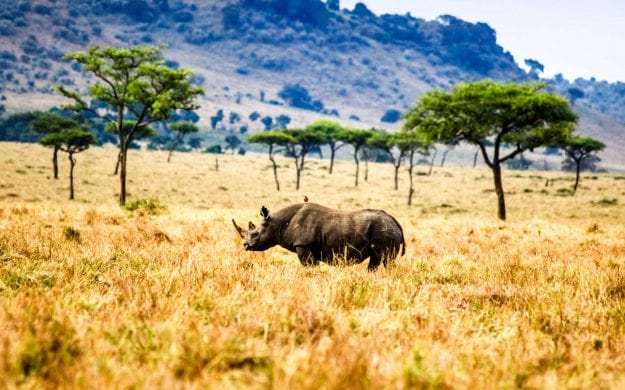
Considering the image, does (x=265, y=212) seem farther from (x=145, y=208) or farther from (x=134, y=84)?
(x=134, y=84)

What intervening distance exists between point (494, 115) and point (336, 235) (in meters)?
21.5

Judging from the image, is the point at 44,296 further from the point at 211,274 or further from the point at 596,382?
the point at 596,382

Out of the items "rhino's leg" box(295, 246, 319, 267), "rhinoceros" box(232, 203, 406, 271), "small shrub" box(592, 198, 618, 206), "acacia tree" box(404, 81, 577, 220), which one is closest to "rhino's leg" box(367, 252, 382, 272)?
"rhinoceros" box(232, 203, 406, 271)

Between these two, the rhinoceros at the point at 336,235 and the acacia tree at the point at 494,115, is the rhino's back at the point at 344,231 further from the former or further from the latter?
the acacia tree at the point at 494,115

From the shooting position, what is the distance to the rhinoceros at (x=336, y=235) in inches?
300

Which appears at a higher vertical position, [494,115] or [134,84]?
[134,84]

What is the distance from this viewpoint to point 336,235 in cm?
775

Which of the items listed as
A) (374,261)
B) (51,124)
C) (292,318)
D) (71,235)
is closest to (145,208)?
(71,235)

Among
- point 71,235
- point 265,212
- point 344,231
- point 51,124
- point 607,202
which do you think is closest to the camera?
point 344,231

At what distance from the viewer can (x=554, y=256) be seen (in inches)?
381

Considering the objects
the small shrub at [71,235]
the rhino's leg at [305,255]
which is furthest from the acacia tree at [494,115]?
the small shrub at [71,235]

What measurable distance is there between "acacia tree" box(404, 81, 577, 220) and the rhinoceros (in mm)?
19570

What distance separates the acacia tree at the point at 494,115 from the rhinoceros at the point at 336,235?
64.2ft

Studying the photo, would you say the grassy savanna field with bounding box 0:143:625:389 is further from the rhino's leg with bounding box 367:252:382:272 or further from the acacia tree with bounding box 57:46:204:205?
the acacia tree with bounding box 57:46:204:205
